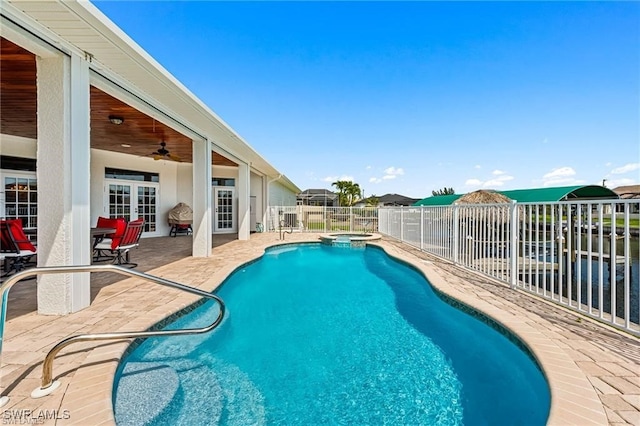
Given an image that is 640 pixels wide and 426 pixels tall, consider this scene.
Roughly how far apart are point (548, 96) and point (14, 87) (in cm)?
1584

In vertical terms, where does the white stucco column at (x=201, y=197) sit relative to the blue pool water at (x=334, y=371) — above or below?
above

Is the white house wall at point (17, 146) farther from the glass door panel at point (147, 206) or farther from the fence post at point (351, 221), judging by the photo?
the fence post at point (351, 221)

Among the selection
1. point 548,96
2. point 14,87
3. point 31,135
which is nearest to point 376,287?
point 14,87

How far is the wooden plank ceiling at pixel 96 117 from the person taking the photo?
3.84 m

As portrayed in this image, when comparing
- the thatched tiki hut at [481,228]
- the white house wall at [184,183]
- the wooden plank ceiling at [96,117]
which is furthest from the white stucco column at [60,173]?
the white house wall at [184,183]

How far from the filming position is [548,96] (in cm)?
1134

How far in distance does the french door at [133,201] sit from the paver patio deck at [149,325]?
21.3ft

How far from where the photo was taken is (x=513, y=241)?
448 centimetres

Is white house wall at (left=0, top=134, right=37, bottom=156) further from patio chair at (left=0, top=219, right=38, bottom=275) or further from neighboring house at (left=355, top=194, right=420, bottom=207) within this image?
neighboring house at (left=355, top=194, right=420, bottom=207)

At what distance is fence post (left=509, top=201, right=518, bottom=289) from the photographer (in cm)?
449

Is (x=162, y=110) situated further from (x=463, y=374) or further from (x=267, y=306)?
(x=463, y=374)

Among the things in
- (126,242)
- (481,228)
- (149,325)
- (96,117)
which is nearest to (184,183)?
(96,117)

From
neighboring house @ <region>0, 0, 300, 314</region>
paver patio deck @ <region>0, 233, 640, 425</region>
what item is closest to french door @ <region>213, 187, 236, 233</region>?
neighboring house @ <region>0, 0, 300, 314</region>

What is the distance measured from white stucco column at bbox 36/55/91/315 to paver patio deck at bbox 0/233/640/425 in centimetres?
38
